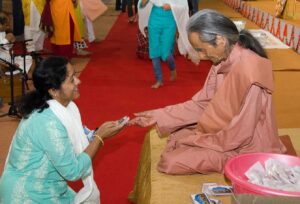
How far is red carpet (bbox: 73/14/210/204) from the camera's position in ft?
11.1

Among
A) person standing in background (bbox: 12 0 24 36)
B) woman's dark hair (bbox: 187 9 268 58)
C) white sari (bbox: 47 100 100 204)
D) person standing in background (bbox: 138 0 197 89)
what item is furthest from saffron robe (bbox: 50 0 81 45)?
woman's dark hair (bbox: 187 9 268 58)

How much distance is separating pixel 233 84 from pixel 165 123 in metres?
0.63

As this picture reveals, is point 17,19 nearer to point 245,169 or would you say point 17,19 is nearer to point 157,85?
point 157,85

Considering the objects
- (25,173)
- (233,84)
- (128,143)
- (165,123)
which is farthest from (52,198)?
(128,143)

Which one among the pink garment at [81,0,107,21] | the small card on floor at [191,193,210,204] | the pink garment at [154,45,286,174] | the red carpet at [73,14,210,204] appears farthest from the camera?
the pink garment at [81,0,107,21]

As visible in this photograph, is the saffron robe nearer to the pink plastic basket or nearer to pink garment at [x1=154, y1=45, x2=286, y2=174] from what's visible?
pink garment at [x1=154, y1=45, x2=286, y2=174]

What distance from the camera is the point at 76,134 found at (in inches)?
92.5

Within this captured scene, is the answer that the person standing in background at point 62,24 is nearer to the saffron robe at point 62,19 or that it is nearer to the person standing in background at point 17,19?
the saffron robe at point 62,19

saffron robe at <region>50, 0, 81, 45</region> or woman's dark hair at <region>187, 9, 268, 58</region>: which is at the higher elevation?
woman's dark hair at <region>187, 9, 268, 58</region>

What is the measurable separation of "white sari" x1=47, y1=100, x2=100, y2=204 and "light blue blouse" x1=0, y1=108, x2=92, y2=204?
0.04 metres

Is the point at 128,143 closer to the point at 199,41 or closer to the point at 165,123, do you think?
the point at 165,123

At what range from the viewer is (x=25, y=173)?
2225mm

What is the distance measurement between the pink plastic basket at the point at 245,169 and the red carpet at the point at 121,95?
3.97 ft

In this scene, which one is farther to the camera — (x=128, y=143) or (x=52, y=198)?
(x=128, y=143)
